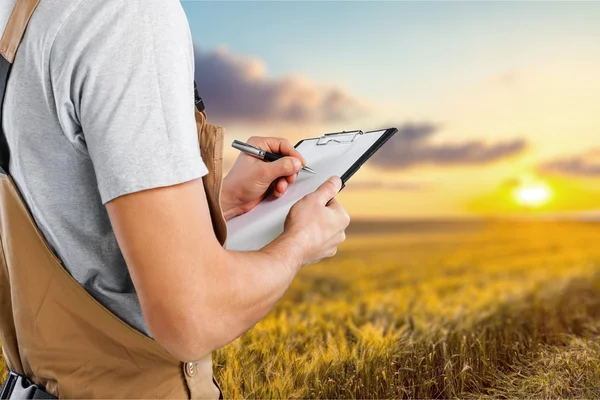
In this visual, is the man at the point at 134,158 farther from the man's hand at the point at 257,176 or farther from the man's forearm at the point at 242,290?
the man's hand at the point at 257,176

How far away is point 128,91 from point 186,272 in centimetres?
21

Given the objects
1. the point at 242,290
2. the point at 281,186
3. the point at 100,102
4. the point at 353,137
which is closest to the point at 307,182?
the point at 281,186

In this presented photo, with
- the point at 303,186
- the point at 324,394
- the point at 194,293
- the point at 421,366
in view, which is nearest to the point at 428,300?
the point at 421,366

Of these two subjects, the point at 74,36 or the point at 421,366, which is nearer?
the point at 74,36

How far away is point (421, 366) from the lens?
201cm

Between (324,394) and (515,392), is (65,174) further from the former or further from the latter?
(515,392)

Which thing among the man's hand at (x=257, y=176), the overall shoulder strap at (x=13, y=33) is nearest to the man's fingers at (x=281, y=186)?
the man's hand at (x=257, y=176)

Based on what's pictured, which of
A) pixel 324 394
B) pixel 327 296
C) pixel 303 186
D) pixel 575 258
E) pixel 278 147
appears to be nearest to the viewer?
pixel 303 186

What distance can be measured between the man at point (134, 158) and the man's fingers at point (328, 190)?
0.68 feet

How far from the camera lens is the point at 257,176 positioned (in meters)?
1.28

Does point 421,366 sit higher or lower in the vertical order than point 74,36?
lower

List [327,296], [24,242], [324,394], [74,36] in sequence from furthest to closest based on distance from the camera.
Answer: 1. [327,296]
2. [324,394]
3. [24,242]
4. [74,36]

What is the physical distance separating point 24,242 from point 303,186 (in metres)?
0.54

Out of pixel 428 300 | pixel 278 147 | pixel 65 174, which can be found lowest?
pixel 428 300
